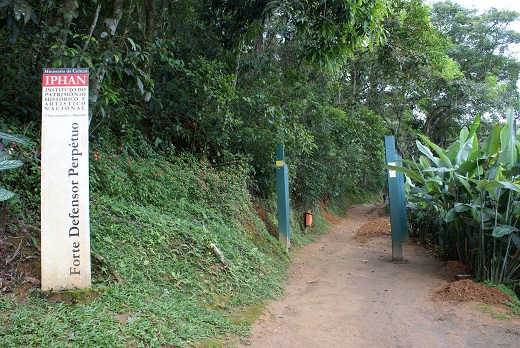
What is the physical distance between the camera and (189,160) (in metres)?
9.41

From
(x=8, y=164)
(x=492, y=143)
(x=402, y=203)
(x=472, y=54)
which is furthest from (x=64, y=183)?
(x=472, y=54)

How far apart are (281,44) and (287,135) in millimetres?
3881

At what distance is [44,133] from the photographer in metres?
4.11

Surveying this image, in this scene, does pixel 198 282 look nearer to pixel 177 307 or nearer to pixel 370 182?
pixel 177 307

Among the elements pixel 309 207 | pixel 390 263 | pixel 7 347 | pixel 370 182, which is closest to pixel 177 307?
pixel 7 347

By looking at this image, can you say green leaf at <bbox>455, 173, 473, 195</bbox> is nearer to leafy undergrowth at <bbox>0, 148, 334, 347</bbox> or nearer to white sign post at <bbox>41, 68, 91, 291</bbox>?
leafy undergrowth at <bbox>0, 148, 334, 347</bbox>

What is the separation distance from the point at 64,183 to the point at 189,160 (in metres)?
5.32

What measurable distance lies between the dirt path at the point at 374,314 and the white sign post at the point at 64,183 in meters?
1.98

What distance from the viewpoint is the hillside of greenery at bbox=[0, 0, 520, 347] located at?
4.19 m

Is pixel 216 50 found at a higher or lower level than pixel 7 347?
higher

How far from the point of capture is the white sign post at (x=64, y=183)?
403 centimetres

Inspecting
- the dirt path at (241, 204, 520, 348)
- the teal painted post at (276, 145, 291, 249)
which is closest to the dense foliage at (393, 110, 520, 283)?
the dirt path at (241, 204, 520, 348)

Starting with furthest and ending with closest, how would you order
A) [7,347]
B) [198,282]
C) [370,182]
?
[370,182], [198,282], [7,347]

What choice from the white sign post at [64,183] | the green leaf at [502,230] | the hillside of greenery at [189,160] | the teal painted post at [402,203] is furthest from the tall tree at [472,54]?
the white sign post at [64,183]
